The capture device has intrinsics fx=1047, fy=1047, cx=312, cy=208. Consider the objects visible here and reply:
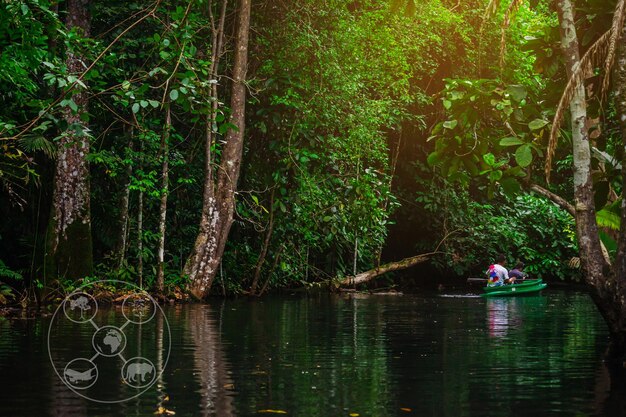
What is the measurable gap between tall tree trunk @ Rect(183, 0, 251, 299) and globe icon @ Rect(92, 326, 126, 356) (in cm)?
771

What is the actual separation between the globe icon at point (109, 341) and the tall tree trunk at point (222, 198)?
7.71 metres

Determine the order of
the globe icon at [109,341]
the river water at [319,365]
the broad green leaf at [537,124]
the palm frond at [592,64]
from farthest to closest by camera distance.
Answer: the broad green leaf at [537,124], the globe icon at [109,341], the palm frond at [592,64], the river water at [319,365]

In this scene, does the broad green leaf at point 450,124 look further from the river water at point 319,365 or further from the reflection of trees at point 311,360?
the reflection of trees at point 311,360

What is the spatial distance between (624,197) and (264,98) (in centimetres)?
1397

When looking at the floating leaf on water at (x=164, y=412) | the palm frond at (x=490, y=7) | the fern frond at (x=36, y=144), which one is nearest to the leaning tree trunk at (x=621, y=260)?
the palm frond at (x=490, y=7)

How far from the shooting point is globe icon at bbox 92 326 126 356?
1191cm

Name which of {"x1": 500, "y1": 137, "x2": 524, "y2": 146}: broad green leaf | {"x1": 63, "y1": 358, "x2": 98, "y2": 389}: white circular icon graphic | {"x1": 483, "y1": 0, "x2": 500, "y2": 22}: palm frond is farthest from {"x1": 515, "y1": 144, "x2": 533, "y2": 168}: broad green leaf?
{"x1": 63, "y1": 358, "x2": 98, "y2": 389}: white circular icon graphic

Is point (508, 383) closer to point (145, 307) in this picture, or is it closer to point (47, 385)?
point (47, 385)

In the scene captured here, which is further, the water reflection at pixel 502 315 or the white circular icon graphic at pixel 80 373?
the water reflection at pixel 502 315

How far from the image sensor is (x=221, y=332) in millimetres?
14594

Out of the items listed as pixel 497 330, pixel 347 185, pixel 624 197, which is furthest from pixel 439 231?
pixel 624 197

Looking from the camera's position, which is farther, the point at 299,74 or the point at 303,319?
the point at 299,74

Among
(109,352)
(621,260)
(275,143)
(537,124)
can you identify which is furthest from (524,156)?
(275,143)

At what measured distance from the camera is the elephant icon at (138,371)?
9531 mm
